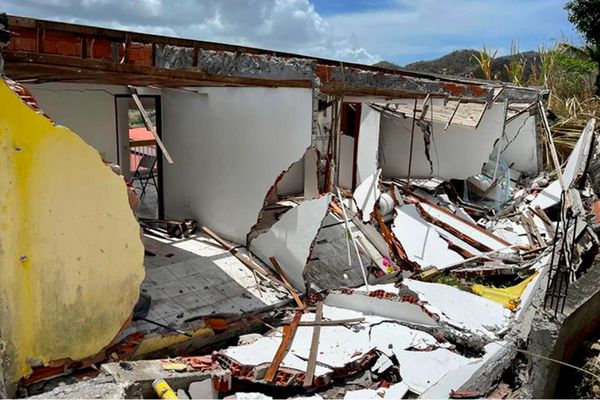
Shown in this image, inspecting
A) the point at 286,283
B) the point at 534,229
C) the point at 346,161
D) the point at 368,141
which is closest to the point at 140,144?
the point at 346,161

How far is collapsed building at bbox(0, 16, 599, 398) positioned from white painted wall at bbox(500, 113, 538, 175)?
111 inches

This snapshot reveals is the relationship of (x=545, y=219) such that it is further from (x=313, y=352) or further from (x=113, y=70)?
(x=113, y=70)

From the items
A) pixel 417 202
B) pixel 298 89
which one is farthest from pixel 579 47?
pixel 298 89

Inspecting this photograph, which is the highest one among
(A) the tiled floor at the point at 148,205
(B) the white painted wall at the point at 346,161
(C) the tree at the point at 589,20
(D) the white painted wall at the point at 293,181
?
(C) the tree at the point at 589,20

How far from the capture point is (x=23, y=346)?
4.23 metres

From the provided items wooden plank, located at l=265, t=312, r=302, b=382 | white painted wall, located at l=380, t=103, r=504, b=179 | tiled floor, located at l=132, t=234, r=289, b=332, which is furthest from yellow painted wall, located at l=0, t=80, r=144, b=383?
white painted wall, located at l=380, t=103, r=504, b=179

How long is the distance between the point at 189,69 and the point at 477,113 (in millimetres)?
7226

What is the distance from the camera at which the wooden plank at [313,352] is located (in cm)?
490

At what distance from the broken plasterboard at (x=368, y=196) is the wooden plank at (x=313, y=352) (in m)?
2.72

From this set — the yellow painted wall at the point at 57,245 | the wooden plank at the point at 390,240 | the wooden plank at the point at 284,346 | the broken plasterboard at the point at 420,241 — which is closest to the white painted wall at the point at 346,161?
the broken plasterboard at the point at 420,241

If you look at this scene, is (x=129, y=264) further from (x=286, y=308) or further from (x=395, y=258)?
(x=395, y=258)

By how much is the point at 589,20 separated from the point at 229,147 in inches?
625

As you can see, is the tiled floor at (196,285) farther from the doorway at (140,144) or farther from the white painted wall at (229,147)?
the doorway at (140,144)

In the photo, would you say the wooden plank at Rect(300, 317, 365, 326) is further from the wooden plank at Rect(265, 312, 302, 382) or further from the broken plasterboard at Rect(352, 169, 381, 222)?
the broken plasterboard at Rect(352, 169, 381, 222)
